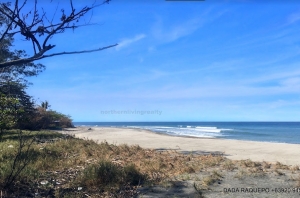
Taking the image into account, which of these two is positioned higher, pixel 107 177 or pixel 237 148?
pixel 107 177

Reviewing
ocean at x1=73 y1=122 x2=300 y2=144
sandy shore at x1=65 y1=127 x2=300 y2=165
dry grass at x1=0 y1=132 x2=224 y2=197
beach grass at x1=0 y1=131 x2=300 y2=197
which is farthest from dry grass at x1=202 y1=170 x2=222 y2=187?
ocean at x1=73 y1=122 x2=300 y2=144

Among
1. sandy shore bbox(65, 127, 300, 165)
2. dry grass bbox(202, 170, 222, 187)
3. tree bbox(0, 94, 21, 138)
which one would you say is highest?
tree bbox(0, 94, 21, 138)

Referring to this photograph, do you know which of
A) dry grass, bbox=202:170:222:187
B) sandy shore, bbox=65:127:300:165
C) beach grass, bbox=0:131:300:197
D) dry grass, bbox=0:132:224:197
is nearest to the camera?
beach grass, bbox=0:131:300:197

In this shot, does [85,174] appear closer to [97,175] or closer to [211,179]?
[97,175]

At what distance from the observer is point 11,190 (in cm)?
522

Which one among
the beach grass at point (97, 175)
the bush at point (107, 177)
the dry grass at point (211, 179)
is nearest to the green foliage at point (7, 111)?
the beach grass at point (97, 175)

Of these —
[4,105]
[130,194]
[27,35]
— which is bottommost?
[130,194]

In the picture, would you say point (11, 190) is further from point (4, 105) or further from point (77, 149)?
point (77, 149)

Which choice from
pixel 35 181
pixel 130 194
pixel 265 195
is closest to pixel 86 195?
pixel 130 194

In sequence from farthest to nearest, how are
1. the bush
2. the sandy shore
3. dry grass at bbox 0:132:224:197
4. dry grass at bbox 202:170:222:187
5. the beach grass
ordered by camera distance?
1. the sandy shore
2. dry grass at bbox 202:170:222:187
3. the bush
4. dry grass at bbox 0:132:224:197
5. the beach grass

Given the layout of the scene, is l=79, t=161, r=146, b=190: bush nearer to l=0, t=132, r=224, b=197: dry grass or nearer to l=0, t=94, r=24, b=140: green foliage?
l=0, t=132, r=224, b=197: dry grass

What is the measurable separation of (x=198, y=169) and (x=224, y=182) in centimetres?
154

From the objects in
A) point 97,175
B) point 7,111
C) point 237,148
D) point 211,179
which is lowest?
point 237,148

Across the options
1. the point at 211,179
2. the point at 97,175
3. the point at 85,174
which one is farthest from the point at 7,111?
the point at 211,179
